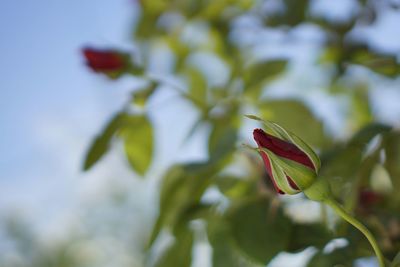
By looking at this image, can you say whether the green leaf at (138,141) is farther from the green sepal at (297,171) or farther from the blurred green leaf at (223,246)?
the green sepal at (297,171)

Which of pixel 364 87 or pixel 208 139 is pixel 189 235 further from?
pixel 364 87

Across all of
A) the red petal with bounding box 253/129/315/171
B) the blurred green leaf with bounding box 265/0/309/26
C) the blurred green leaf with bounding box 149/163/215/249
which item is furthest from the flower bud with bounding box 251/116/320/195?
the blurred green leaf with bounding box 265/0/309/26

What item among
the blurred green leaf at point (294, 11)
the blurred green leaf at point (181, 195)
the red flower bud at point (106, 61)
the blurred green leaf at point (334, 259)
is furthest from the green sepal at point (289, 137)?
the blurred green leaf at point (294, 11)

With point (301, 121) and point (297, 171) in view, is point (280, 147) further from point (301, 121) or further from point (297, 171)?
point (301, 121)

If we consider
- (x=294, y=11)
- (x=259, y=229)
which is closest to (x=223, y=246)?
(x=259, y=229)

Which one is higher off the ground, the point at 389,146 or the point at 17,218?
the point at 389,146

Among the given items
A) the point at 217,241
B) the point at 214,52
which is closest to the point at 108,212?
the point at 214,52
